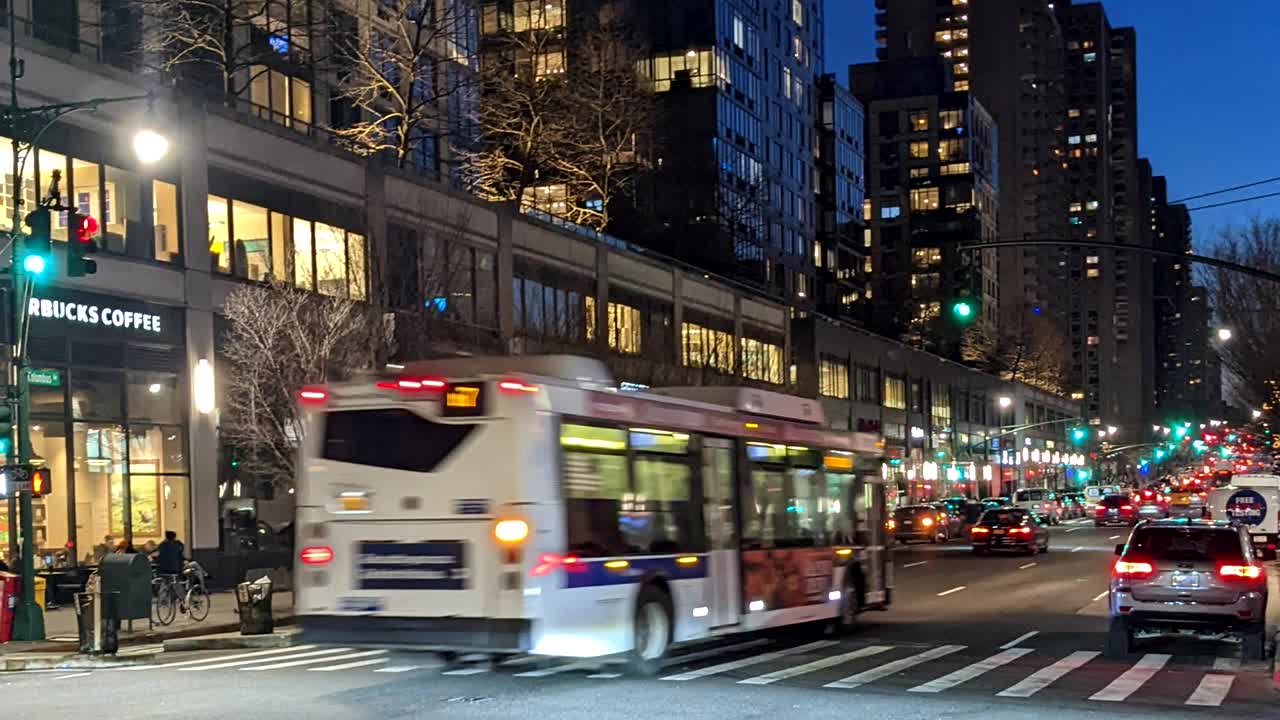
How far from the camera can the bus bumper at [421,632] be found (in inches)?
598

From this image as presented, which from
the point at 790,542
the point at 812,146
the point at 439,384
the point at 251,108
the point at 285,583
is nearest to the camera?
the point at 439,384

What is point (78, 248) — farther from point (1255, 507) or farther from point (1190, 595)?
point (1255, 507)

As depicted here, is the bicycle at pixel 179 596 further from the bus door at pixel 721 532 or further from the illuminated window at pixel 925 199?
the illuminated window at pixel 925 199

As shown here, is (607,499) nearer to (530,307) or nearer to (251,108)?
(251,108)

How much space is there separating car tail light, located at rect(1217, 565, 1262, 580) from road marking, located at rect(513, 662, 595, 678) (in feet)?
28.2

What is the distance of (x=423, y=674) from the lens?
56.5ft

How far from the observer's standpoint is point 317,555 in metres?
16.2

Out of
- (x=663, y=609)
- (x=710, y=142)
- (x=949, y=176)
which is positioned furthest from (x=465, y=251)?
(x=949, y=176)

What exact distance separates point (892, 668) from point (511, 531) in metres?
5.53

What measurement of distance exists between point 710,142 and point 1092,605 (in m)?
63.9

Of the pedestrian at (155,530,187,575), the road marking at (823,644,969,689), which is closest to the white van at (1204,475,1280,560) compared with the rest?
the road marking at (823,644,969,689)

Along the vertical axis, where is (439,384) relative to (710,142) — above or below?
below

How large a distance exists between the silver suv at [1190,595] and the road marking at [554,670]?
23.7 feet

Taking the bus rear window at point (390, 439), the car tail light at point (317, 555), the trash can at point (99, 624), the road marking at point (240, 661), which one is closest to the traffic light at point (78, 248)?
the trash can at point (99, 624)
